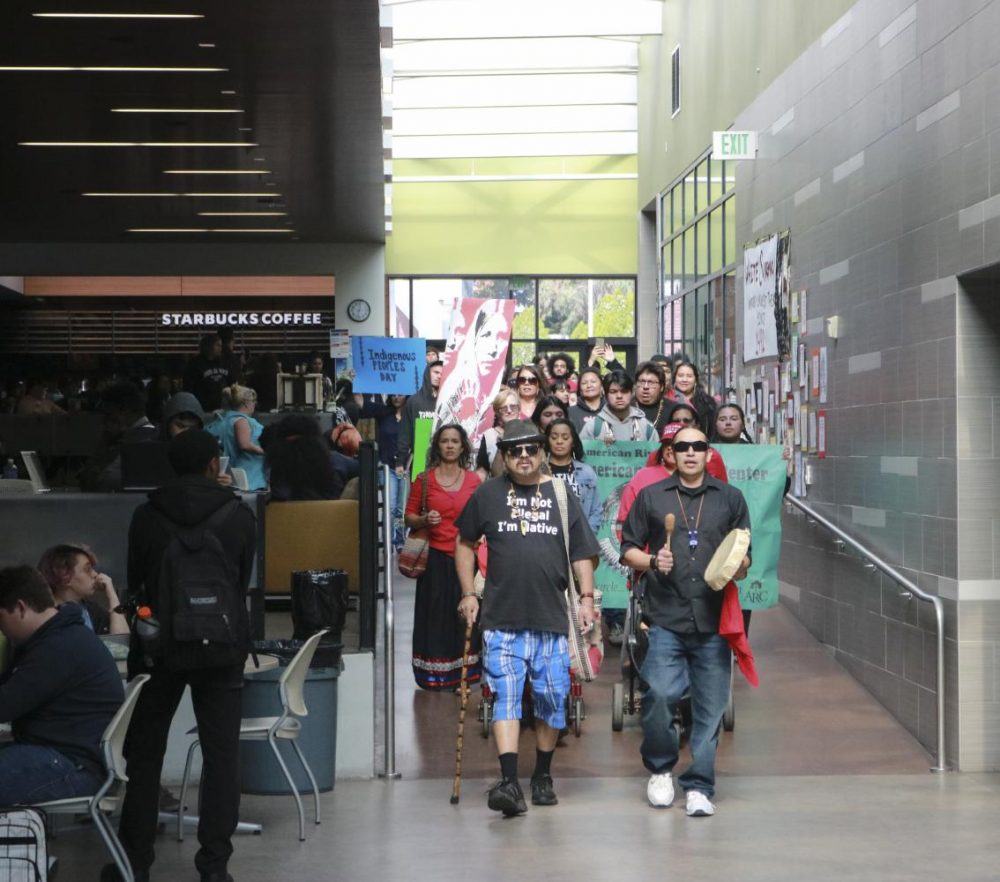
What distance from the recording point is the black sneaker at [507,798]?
7508mm

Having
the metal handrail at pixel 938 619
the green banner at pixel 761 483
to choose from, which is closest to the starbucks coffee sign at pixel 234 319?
the green banner at pixel 761 483

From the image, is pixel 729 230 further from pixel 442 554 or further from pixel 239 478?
pixel 442 554

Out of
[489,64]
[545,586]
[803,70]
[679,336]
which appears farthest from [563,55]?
[545,586]

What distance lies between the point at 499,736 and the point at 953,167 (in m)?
4.14

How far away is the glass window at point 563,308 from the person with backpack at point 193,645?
22.0 meters

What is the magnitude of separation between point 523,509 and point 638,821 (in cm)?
160

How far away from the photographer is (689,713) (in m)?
9.52

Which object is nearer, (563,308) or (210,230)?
(210,230)

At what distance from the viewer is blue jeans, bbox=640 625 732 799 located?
25.5 feet

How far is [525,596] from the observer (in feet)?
25.1

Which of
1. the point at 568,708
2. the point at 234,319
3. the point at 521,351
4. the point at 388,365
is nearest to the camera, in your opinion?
the point at 568,708

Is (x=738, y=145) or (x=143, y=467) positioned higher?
(x=738, y=145)

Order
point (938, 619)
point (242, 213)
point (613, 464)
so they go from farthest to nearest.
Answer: point (242, 213) → point (613, 464) → point (938, 619)

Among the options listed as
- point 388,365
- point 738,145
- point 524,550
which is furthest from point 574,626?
point 388,365
